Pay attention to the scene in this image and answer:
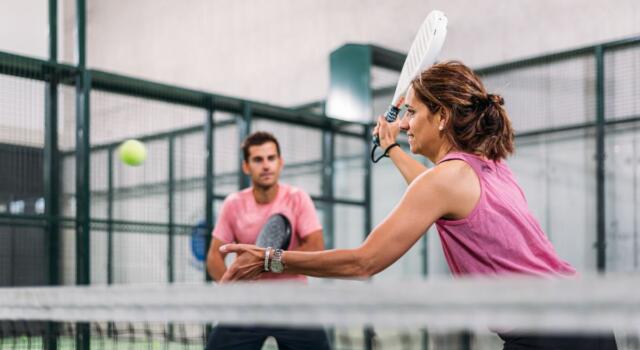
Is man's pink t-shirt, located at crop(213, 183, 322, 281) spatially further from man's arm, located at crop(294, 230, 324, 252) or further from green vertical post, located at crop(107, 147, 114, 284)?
green vertical post, located at crop(107, 147, 114, 284)

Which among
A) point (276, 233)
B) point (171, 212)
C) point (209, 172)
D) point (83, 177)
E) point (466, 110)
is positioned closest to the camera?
point (466, 110)

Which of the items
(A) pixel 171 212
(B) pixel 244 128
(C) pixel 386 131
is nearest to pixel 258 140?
(C) pixel 386 131

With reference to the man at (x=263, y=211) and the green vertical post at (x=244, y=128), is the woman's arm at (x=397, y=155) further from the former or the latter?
the green vertical post at (x=244, y=128)

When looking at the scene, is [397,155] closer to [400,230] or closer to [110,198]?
[400,230]

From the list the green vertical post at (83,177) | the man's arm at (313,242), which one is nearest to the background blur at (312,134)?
the green vertical post at (83,177)

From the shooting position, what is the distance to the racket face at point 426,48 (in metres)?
2.64

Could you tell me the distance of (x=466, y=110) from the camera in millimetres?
2146

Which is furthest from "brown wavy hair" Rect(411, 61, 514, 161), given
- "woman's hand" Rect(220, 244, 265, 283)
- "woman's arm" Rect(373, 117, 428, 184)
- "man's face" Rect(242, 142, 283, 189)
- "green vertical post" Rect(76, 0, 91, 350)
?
"green vertical post" Rect(76, 0, 91, 350)

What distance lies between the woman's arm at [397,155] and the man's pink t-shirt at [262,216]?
46.7 inches

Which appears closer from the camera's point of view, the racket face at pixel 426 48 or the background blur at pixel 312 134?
the racket face at pixel 426 48

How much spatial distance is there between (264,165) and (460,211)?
2158mm

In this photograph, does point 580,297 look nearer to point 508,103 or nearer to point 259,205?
point 259,205

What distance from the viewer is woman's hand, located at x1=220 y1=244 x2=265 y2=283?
7.16ft

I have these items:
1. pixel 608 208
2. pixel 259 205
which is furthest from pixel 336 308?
pixel 608 208
